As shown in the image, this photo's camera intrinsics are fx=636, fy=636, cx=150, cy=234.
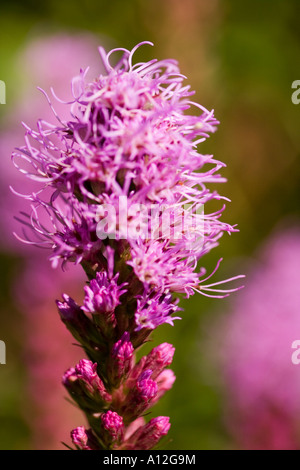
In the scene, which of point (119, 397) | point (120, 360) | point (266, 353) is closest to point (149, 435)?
point (119, 397)

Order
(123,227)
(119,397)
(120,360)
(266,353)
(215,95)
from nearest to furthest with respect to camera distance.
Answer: (123,227)
(120,360)
(119,397)
(266,353)
(215,95)

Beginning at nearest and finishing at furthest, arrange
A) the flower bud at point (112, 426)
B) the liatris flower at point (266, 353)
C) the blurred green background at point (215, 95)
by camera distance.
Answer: the flower bud at point (112, 426) < the liatris flower at point (266, 353) < the blurred green background at point (215, 95)

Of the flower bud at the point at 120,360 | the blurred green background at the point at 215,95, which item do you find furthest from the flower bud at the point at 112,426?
the blurred green background at the point at 215,95

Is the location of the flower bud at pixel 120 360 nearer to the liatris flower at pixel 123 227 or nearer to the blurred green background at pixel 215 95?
the liatris flower at pixel 123 227

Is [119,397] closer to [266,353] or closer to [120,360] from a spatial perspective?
[120,360]

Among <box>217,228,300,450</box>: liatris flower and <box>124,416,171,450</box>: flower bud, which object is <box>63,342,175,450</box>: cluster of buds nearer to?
<box>124,416,171,450</box>: flower bud

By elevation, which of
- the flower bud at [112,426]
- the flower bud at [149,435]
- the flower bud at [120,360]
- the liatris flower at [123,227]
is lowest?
the flower bud at [149,435]
